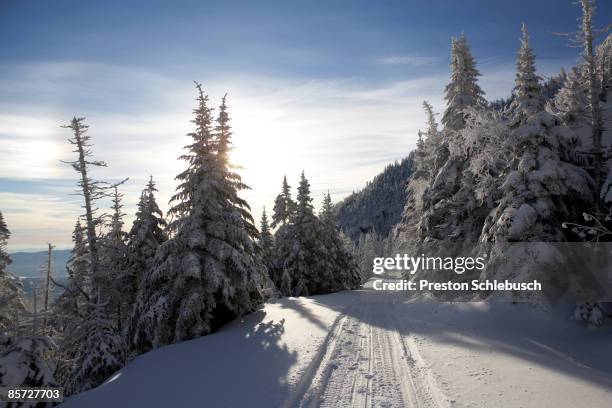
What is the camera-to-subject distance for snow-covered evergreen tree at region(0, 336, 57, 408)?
9258 millimetres

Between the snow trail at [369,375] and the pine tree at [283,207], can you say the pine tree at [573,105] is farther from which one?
the pine tree at [283,207]

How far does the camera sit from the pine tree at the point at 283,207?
123ft

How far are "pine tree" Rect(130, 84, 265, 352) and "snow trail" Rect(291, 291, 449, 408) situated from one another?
225 inches

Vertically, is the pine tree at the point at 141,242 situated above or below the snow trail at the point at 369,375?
above

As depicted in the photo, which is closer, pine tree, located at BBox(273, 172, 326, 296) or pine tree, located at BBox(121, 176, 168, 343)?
pine tree, located at BBox(121, 176, 168, 343)

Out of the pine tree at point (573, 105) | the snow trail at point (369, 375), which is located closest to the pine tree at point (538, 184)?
the pine tree at point (573, 105)

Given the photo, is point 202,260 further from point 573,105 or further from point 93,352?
point 573,105

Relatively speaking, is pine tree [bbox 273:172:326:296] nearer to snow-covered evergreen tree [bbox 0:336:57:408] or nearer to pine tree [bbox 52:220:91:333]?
pine tree [bbox 52:220:91:333]

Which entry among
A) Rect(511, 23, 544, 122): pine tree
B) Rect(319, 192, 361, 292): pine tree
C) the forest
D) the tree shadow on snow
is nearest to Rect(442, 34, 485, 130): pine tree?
the forest

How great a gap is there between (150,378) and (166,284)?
697cm

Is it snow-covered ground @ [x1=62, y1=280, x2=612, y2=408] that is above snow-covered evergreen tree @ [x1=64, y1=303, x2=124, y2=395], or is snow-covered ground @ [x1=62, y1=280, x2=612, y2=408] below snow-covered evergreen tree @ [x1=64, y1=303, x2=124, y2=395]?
above

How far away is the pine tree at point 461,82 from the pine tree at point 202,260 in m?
15.4

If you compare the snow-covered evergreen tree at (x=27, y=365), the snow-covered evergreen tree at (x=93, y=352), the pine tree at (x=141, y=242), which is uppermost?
the pine tree at (x=141, y=242)

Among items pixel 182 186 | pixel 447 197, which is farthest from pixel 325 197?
pixel 182 186
